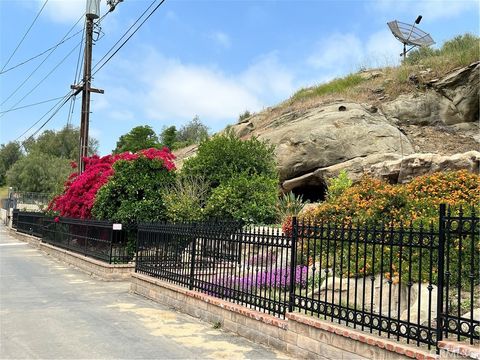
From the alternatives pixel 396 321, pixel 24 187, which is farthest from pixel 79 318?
pixel 24 187

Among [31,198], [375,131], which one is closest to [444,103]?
[375,131]

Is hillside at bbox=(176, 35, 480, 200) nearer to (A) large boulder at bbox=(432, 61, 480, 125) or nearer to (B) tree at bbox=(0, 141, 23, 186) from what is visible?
(A) large boulder at bbox=(432, 61, 480, 125)

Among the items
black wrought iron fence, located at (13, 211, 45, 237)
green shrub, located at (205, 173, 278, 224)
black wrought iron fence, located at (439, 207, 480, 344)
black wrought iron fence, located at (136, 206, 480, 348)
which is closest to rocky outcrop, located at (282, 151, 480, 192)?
green shrub, located at (205, 173, 278, 224)

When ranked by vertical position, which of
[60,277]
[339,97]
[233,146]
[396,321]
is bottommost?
[60,277]

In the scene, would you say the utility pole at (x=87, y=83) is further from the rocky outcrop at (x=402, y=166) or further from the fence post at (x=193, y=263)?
the fence post at (x=193, y=263)

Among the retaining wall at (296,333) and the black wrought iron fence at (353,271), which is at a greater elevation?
the black wrought iron fence at (353,271)

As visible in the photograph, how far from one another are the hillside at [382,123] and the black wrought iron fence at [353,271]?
7.35 m

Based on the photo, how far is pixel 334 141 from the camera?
18.3 m

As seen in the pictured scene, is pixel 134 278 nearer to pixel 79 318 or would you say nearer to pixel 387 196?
pixel 79 318

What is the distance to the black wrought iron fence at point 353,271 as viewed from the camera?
4.86 metres

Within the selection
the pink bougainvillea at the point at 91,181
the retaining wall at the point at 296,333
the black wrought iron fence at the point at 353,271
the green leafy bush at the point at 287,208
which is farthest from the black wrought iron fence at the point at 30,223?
the retaining wall at the point at 296,333

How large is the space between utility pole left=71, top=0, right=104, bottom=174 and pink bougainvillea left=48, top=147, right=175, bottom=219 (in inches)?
72.3

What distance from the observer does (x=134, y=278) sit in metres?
11.3

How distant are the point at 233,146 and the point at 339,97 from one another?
7764 mm
